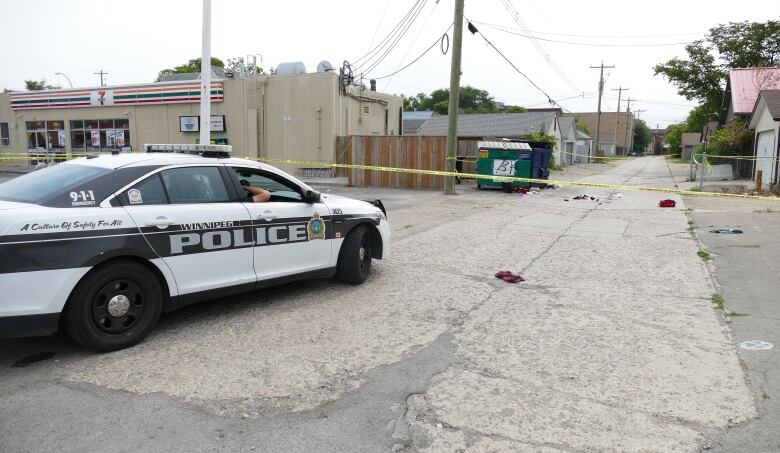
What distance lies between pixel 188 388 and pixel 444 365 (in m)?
1.85

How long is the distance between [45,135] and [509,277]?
32537 mm

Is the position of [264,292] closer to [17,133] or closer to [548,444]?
[548,444]

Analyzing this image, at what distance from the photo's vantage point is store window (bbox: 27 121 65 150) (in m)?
31.1

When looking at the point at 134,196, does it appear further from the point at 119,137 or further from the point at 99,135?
the point at 99,135

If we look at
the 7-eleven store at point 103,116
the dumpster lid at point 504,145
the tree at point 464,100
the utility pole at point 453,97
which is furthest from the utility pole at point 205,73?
the tree at point 464,100

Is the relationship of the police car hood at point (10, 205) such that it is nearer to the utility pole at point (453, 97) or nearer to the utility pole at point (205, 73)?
the utility pole at point (205, 73)

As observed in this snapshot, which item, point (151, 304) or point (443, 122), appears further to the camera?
point (443, 122)

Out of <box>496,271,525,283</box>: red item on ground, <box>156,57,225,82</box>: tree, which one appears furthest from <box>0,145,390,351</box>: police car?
→ <box>156,57,225,82</box>: tree

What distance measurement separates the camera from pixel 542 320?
18.3 feet

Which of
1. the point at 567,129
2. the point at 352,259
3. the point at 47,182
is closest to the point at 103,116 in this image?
the point at 352,259

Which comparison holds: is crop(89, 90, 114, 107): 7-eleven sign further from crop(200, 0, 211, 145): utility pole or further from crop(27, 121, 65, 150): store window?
crop(200, 0, 211, 145): utility pole

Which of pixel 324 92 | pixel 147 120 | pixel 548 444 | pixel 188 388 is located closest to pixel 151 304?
pixel 188 388

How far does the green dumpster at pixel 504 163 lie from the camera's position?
20.0 m

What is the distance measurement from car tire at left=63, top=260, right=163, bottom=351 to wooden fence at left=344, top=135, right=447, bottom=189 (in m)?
15.5
